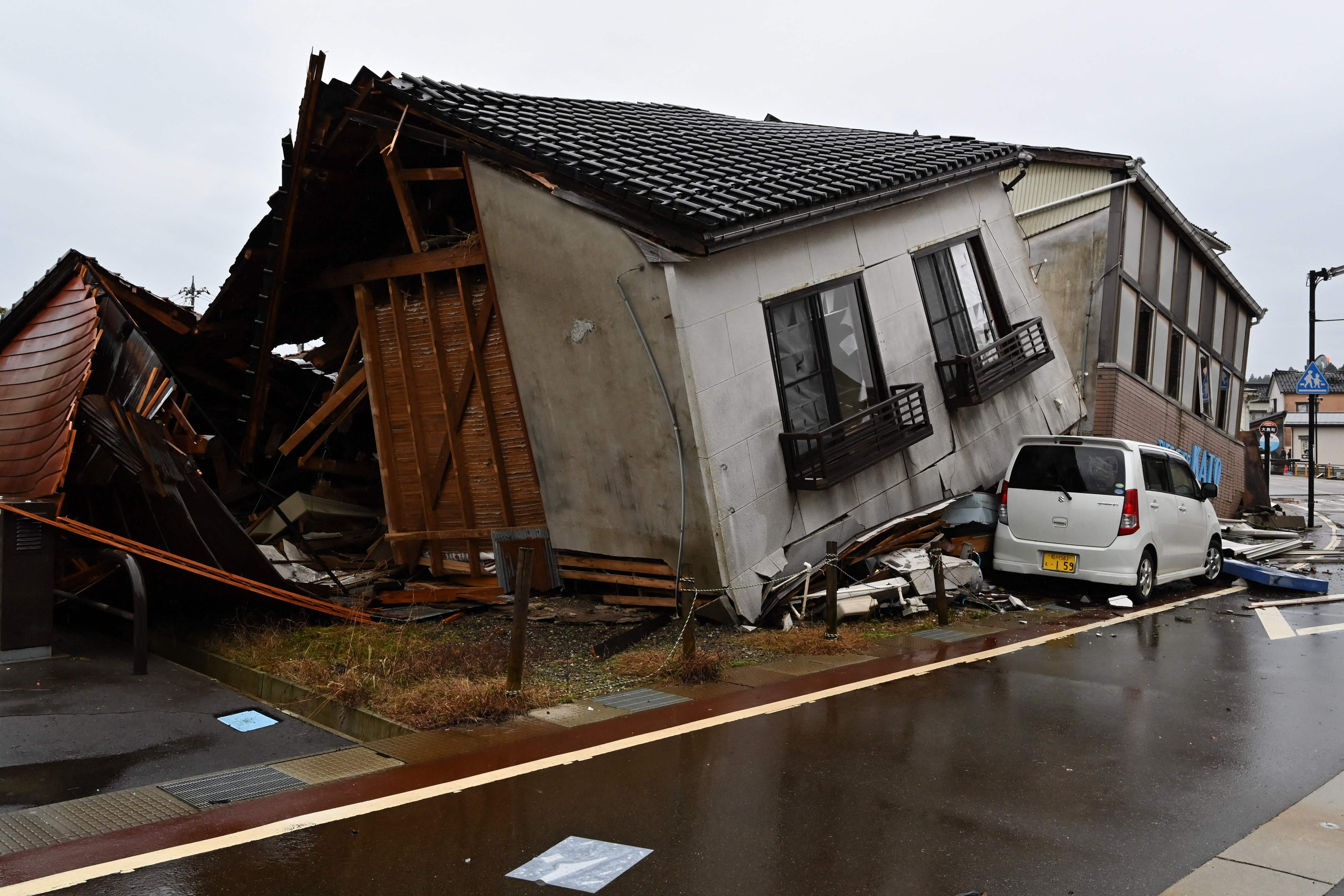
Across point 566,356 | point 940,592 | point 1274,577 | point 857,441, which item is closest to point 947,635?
point 940,592

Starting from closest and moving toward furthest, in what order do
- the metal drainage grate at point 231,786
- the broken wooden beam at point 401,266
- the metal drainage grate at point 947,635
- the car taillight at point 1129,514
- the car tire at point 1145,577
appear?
the metal drainage grate at point 231,786
the metal drainage grate at point 947,635
the broken wooden beam at point 401,266
the car taillight at point 1129,514
the car tire at point 1145,577

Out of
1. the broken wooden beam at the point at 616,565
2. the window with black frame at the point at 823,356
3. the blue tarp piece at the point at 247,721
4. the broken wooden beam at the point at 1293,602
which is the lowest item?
the blue tarp piece at the point at 247,721

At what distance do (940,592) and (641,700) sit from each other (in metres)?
4.31

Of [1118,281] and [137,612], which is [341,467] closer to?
[137,612]

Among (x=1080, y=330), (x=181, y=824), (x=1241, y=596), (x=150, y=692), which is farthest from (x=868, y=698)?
(x=1080, y=330)

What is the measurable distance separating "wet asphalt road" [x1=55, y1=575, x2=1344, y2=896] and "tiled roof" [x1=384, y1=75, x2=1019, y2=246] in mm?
4591

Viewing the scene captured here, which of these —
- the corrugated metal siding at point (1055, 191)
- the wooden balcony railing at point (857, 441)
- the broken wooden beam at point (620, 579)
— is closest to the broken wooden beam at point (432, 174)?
the broken wooden beam at point (620, 579)

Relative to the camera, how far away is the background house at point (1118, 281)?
637 inches

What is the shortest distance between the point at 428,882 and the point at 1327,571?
16.4 meters

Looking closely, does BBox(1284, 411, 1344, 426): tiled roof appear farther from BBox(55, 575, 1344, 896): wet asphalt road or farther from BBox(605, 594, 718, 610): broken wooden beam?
BBox(55, 575, 1344, 896): wet asphalt road

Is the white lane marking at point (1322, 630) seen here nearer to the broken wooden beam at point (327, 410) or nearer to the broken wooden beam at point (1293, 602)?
the broken wooden beam at point (1293, 602)

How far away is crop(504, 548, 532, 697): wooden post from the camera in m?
6.27

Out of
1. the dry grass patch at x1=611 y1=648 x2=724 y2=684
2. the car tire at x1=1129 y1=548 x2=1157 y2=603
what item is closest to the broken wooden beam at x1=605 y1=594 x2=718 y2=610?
the dry grass patch at x1=611 y1=648 x2=724 y2=684

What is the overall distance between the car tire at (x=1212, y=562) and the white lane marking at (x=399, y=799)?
7.54 metres
